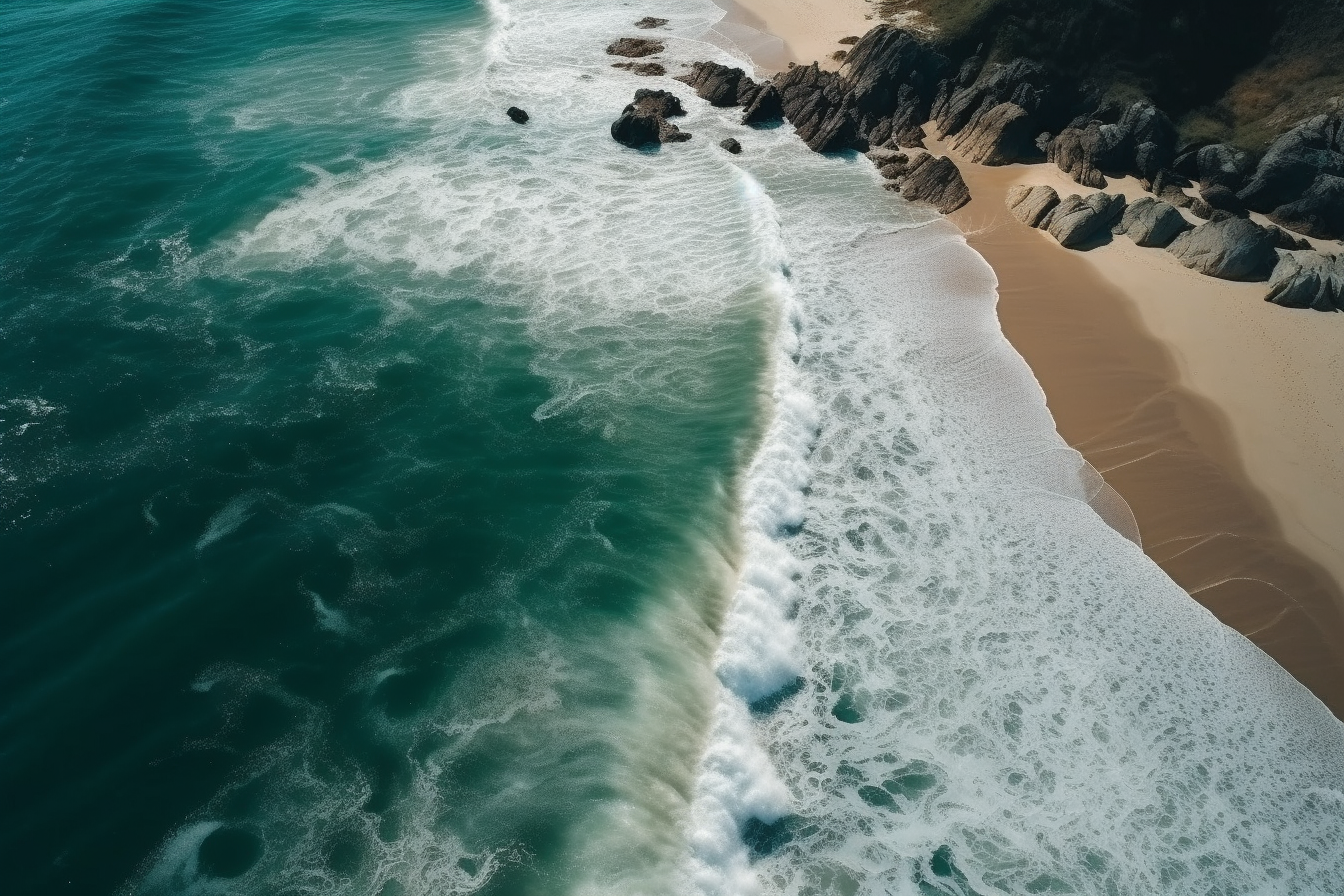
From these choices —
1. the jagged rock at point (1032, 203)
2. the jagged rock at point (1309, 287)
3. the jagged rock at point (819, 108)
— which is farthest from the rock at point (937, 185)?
the jagged rock at point (1309, 287)

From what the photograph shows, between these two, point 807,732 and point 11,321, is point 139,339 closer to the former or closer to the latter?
point 11,321

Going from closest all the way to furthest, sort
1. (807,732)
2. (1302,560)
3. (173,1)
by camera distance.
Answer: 1. (807,732)
2. (1302,560)
3. (173,1)

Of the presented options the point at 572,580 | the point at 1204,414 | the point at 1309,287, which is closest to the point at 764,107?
the point at 1309,287

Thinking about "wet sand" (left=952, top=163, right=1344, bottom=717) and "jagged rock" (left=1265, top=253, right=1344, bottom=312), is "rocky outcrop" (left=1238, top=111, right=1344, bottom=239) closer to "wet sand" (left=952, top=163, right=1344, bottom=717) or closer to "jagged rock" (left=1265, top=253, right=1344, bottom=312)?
"jagged rock" (left=1265, top=253, right=1344, bottom=312)

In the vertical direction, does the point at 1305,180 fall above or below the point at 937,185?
above

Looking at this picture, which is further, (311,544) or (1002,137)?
(1002,137)

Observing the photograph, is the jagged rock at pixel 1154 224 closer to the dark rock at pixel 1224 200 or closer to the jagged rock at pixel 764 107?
the dark rock at pixel 1224 200

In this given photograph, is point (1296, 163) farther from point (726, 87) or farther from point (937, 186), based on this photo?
point (726, 87)

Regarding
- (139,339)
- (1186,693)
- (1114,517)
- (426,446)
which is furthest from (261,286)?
(1186,693)
